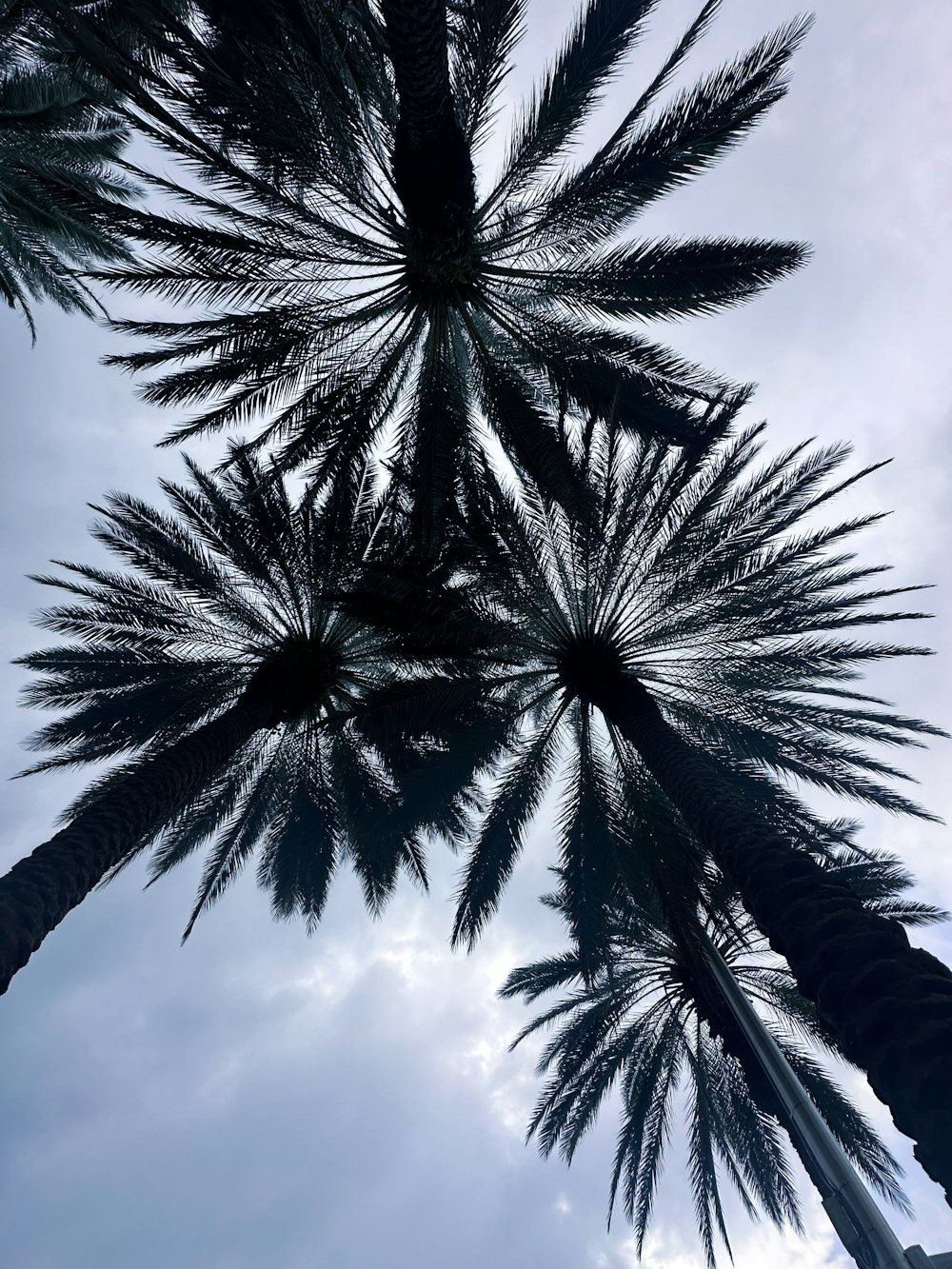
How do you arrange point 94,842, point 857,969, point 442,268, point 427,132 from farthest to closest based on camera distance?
point 442,268, point 427,132, point 94,842, point 857,969

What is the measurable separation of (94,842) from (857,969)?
5489 millimetres

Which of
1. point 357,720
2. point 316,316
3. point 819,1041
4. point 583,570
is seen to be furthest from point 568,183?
point 819,1041

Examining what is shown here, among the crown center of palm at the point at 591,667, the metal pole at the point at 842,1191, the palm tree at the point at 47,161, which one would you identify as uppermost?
the palm tree at the point at 47,161

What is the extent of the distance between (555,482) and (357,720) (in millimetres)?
3807

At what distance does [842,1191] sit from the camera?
6.14 metres

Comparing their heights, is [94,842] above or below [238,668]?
below

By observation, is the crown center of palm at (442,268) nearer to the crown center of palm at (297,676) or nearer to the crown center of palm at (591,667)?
the crown center of palm at (591,667)

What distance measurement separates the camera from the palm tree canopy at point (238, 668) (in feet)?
34.4

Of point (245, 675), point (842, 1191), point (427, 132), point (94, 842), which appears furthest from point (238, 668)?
point (842, 1191)

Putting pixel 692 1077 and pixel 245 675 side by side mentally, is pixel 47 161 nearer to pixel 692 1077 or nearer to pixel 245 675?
pixel 245 675

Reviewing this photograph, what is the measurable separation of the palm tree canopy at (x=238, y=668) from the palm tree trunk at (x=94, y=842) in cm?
230

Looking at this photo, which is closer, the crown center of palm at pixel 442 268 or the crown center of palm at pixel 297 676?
the crown center of palm at pixel 442 268

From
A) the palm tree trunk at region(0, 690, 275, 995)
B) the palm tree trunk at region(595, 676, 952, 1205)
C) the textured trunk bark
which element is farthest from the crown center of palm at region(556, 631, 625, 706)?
the textured trunk bark

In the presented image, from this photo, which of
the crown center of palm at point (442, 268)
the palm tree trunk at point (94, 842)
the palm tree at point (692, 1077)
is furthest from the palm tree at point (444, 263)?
the palm tree at point (692, 1077)
